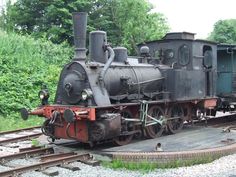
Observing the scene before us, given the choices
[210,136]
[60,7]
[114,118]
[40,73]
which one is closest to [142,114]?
[114,118]

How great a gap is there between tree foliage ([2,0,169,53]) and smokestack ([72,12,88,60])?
1200cm

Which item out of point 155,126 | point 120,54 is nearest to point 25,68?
point 120,54

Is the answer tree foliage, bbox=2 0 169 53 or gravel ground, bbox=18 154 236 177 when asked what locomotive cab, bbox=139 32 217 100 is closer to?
gravel ground, bbox=18 154 236 177

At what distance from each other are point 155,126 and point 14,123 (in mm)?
5052

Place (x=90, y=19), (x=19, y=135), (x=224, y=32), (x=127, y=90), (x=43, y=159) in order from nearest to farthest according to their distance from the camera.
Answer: (x=43, y=159), (x=127, y=90), (x=19, y=135), (x=90, y=19), (x=224, y=32)

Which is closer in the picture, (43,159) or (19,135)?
(43,159)

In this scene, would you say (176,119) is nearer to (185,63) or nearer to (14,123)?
(185,63)

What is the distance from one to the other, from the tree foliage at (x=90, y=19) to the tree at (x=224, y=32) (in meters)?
12.7

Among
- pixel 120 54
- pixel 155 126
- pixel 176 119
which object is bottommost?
pixel 155 126

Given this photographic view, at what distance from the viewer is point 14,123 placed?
1338cm

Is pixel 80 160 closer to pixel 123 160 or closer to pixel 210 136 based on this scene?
pixel 123 160

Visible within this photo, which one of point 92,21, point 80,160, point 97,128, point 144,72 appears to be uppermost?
point 92,21

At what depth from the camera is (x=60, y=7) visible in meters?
22.2

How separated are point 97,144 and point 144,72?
7.47 feet
